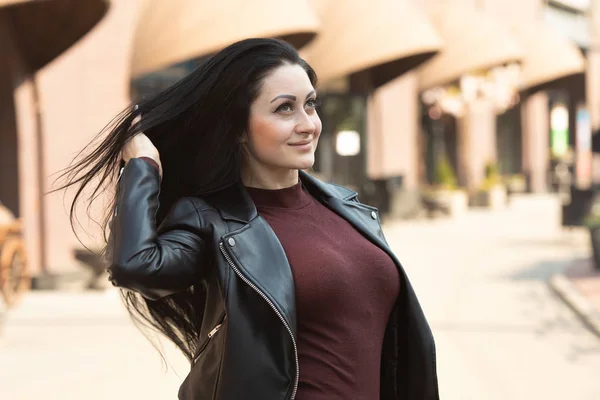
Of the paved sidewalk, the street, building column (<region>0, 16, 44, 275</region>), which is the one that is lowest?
the paved sidewalk

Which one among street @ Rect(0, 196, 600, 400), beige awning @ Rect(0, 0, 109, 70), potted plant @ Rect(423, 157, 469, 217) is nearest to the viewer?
street @ Rect(0, 196, 600, 400)

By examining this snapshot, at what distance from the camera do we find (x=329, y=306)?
287 cm

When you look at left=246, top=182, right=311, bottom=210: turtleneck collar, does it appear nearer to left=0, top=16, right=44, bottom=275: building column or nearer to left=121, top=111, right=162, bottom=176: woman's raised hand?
left=121, top=111, right=162, bottom=176: woman's raised hand

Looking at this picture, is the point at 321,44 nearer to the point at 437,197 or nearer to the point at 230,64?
the point at 437,197

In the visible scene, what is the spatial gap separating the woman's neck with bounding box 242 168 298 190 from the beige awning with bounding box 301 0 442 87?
1895 centimetres

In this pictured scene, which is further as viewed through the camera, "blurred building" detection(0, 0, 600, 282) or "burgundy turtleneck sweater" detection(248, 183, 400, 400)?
"blurred building" detection(0, 0, 600, 282)

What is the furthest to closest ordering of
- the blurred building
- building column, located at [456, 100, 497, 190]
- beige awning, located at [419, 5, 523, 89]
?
building column, located at [456, 100, 497, 190], beige awning, located at [419, 5, 523, 89], the blurred building

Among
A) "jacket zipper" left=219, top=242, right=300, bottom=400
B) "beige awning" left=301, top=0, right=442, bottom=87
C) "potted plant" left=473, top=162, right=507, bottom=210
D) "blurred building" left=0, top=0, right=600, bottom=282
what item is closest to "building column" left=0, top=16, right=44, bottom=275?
"blurred building" left=0, top=0, right=600, bottom=282

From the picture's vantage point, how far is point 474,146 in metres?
35.3

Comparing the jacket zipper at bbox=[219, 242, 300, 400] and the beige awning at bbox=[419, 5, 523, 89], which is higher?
the beige awning at bbox=[419, 5, 523, 89]

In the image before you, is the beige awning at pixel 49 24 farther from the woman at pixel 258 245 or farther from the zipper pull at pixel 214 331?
the zipper pull at pixel 214 331

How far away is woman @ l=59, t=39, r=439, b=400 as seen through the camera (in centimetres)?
276

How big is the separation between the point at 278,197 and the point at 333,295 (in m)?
0.34

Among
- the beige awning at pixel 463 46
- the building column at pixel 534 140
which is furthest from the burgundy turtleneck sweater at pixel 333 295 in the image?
the building column at pixel 534 140
